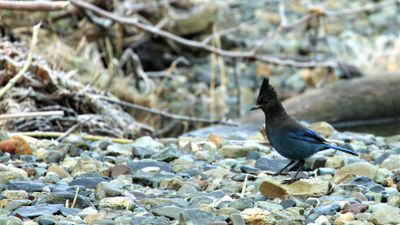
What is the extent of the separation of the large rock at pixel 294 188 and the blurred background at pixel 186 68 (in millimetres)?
2137

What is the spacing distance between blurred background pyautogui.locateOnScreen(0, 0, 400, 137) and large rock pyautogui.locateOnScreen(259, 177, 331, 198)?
7.01 ft

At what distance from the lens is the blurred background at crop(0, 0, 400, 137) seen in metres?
7.12

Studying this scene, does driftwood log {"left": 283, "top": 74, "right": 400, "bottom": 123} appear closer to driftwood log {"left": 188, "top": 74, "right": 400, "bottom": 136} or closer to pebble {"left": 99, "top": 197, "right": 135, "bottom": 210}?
driftwood log {"left": 188, "top": 74, "right": 400, "bottom": 136}

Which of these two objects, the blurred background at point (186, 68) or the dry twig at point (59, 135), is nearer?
the dry twig at point (59, 135)

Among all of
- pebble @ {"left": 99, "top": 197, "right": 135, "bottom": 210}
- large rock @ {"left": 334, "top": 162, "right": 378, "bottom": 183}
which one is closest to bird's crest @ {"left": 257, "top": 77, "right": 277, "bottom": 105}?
large rock @ {"left": 334, "top": 162, "right": 378, "bottom": 183}

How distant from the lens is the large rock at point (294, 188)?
4.56 meters

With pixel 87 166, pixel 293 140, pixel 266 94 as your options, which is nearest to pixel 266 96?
pixel 266 94

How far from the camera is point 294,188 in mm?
4594

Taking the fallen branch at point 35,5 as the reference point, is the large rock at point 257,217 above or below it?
below

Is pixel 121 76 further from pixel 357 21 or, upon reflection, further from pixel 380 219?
pixel 357 21

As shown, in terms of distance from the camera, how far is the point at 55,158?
5.50 metres

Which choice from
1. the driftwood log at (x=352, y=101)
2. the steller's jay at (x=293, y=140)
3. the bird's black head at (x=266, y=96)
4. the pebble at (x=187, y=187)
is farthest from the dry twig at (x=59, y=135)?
the driftwood log at (x=352, y=101)

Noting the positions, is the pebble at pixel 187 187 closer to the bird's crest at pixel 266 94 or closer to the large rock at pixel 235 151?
the large rock at pixel 235 151

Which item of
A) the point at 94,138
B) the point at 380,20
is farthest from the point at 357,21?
the point at 94,138
